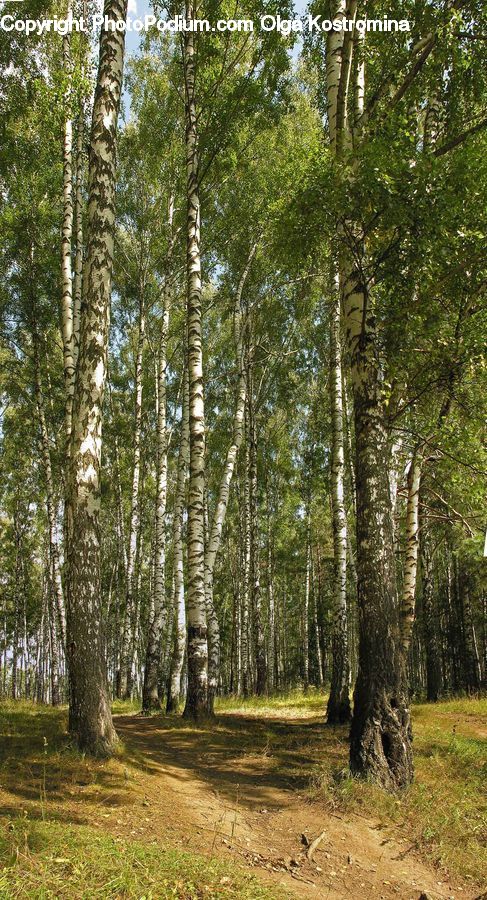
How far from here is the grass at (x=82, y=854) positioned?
3430 mm

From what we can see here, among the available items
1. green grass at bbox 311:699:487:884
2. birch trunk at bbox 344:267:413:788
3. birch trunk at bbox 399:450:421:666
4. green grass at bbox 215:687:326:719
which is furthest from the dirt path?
green grass at bbox 215:687:326:719

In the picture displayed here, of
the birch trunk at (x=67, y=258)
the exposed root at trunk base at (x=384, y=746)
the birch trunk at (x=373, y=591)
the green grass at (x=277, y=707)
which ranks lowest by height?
the green grass at (x=277, y=707)

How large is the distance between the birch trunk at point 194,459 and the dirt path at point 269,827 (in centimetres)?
244

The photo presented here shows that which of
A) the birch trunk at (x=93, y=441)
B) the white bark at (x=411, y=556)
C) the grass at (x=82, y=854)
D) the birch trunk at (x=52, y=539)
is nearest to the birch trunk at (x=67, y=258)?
the birch trunk at (x=93, y=441)

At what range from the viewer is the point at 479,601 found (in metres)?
30.6

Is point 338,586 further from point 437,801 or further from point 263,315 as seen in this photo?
point 263,315

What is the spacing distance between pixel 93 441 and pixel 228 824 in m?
4.15

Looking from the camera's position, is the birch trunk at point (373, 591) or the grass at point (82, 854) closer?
the grass at point (82, 854)

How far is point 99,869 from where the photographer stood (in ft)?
11.9

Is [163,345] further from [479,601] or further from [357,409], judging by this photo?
[479,601]

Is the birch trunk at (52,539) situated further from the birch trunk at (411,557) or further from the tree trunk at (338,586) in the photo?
the birch trunk at (411,557)

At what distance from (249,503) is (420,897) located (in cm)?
1402

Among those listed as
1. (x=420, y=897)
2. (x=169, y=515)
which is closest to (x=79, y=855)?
(x=420, y=897)

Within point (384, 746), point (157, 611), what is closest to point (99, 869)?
point (384, 746)
